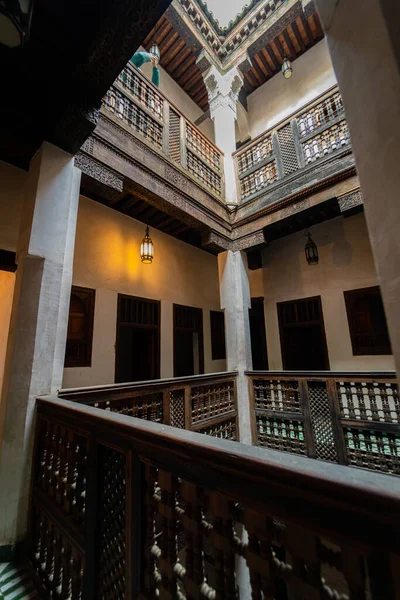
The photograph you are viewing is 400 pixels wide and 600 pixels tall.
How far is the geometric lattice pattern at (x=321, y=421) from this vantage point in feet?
11.8

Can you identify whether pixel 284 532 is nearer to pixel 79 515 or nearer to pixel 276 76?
pixel 79 515

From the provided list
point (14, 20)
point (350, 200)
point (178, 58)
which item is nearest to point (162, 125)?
point (350, 200)

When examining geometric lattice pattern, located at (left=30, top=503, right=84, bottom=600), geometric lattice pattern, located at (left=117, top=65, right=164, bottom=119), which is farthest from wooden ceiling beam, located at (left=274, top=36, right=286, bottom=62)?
geometric lattice pattern, located at (left=30, top=503, right=84, bottom=600)

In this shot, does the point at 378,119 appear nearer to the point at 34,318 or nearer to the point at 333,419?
the point at 34,318

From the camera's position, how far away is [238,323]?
4.73 m

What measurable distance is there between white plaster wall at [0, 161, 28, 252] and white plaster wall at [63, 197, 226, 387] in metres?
0.91

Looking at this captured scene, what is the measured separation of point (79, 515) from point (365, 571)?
144 cm

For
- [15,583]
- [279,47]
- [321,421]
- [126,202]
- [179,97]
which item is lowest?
[15,583]

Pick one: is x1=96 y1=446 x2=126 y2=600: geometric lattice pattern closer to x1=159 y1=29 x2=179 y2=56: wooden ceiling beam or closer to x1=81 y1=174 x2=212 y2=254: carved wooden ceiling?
x1=81 y1=174 x2=212 y2=254: carved wooden ceiling

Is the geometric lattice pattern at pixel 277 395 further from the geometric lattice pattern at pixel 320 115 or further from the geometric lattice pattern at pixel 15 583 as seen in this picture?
the geometric lattice pattern at pixel 320 115

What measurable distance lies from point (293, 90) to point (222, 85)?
7.42ft

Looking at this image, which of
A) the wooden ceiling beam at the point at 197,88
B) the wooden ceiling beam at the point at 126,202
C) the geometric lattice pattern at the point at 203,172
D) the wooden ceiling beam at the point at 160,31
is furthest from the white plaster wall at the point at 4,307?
the wooden ceiling beam at the point at 197,88

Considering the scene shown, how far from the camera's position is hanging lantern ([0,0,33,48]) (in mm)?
1041

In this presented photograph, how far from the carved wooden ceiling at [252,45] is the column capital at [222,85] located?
0.46m
